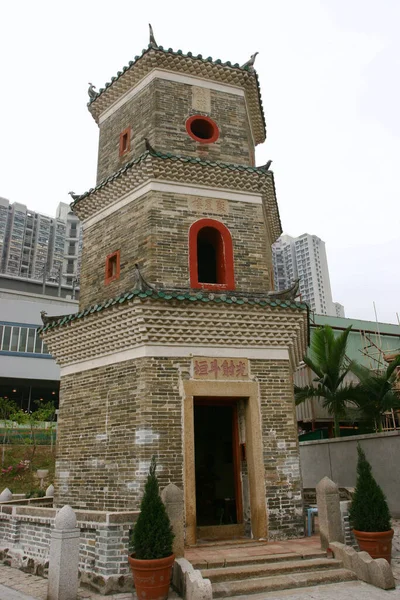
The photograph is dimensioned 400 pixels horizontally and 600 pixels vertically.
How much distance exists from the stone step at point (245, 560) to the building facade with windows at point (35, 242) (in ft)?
232

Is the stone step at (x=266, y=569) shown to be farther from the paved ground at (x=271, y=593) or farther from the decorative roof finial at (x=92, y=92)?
the decorative roof finial at (x=92, y=92)

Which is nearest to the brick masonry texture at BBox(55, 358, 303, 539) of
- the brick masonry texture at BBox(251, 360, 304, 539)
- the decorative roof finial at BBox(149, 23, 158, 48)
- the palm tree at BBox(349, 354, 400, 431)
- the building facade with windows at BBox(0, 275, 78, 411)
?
the brick masonry texture at BBox(251, 360, 304, 539)

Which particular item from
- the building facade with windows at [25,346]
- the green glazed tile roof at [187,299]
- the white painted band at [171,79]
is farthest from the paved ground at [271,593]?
the building facade with windows at [25,346]

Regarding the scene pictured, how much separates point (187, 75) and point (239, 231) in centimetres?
388

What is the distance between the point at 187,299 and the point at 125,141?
4.66 metres

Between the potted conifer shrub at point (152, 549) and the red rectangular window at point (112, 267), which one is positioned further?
the red rectangular window at point (112, 267)

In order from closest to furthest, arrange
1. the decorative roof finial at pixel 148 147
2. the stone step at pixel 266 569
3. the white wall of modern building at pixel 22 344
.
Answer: the stone step at pixel 266 569, the decorative roof finial at pixel 148 147, the white wall of modern building at pixel 22 344

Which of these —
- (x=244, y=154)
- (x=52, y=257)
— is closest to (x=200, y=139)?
(x=244, y=154)

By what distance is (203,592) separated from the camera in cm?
564

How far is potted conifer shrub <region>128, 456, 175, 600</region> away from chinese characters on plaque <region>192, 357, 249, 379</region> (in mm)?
2450

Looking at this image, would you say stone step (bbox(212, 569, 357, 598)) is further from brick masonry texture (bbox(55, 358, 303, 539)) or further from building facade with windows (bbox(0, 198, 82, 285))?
building facade with windows (bbox(0, 198, 82, 285))

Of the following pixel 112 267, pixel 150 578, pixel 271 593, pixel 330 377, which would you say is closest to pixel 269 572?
pixel 271 593

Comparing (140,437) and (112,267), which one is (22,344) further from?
(140,437)

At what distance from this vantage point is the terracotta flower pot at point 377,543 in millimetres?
7004
